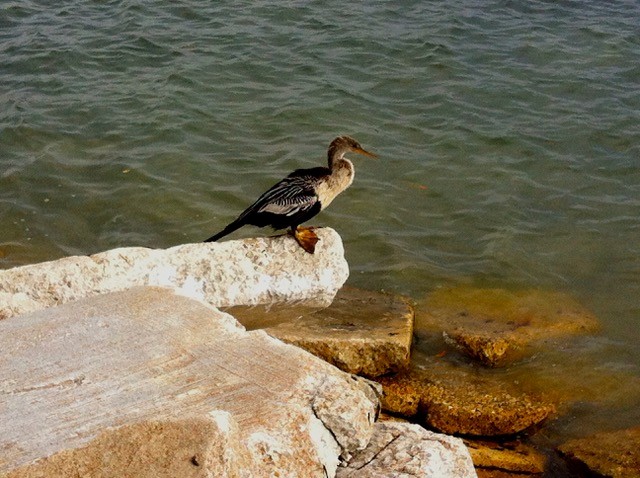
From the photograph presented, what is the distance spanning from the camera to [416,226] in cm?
727

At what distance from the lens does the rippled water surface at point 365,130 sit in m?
6.95

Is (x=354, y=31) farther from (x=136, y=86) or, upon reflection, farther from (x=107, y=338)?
(x=107, y=338)

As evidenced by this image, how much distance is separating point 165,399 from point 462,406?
2121 mm

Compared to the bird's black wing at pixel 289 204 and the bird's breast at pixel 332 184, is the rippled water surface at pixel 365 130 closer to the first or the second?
the bird's breast at pixel 332 184

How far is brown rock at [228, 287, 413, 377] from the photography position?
4.76 metres

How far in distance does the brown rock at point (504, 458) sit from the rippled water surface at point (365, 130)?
776 mm

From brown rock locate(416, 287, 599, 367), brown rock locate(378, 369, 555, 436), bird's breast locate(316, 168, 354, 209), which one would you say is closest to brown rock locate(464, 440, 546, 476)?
brown rock locate(378, 369, 555, 436)

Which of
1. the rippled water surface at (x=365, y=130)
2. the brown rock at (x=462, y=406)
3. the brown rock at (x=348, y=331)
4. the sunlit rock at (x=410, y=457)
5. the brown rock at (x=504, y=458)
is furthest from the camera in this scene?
the rippled water surface at (x=365, y=130)

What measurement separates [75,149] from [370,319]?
4495 millimetres

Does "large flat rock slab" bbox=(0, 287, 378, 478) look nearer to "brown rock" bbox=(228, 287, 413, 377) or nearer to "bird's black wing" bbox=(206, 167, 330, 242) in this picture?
"brown rock" bbox=(228, 287, 413, 377)

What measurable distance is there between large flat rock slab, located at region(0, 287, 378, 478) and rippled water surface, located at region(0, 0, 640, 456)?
2.58m

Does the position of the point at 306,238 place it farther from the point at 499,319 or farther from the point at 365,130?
the point at 365,130

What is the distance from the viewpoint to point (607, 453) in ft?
14.8

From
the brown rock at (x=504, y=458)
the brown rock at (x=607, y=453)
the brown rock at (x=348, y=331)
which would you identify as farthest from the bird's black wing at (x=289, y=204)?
the brown rock at (x=607, y=453)
